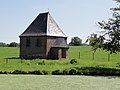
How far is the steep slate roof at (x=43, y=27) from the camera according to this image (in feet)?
160

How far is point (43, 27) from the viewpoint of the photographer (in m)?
48.9

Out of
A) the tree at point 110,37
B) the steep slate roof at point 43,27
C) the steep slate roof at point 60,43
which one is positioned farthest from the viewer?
the steep slate roof at point 60,43

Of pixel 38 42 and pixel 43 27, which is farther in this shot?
pixel 38 42

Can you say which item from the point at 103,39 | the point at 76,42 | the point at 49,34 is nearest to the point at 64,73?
the point at 103,39

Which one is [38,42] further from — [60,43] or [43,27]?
[60,43]

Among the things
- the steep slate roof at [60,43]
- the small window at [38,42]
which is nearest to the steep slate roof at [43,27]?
the steep slate roof at [60,43]

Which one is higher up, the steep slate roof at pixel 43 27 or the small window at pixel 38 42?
the steep slate roof at pixel 43 27

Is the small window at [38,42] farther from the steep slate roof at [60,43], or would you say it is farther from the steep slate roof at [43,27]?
the steep slate roof at [60,43]

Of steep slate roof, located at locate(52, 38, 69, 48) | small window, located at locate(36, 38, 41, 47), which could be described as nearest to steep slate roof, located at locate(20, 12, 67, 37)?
steep slate roof, located at locate(52, 38, 69, 48)

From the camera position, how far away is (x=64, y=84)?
18547mm

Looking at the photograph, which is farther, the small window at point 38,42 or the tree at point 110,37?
the small window at point 38,42

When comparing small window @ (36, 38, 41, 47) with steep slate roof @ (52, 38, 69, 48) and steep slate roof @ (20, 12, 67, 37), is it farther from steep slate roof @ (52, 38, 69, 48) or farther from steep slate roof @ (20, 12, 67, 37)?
steep slate roof @ (52, 38, 69, 48)

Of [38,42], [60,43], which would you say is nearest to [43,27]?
[38,42]

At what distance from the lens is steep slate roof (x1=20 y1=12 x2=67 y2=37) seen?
160ft
